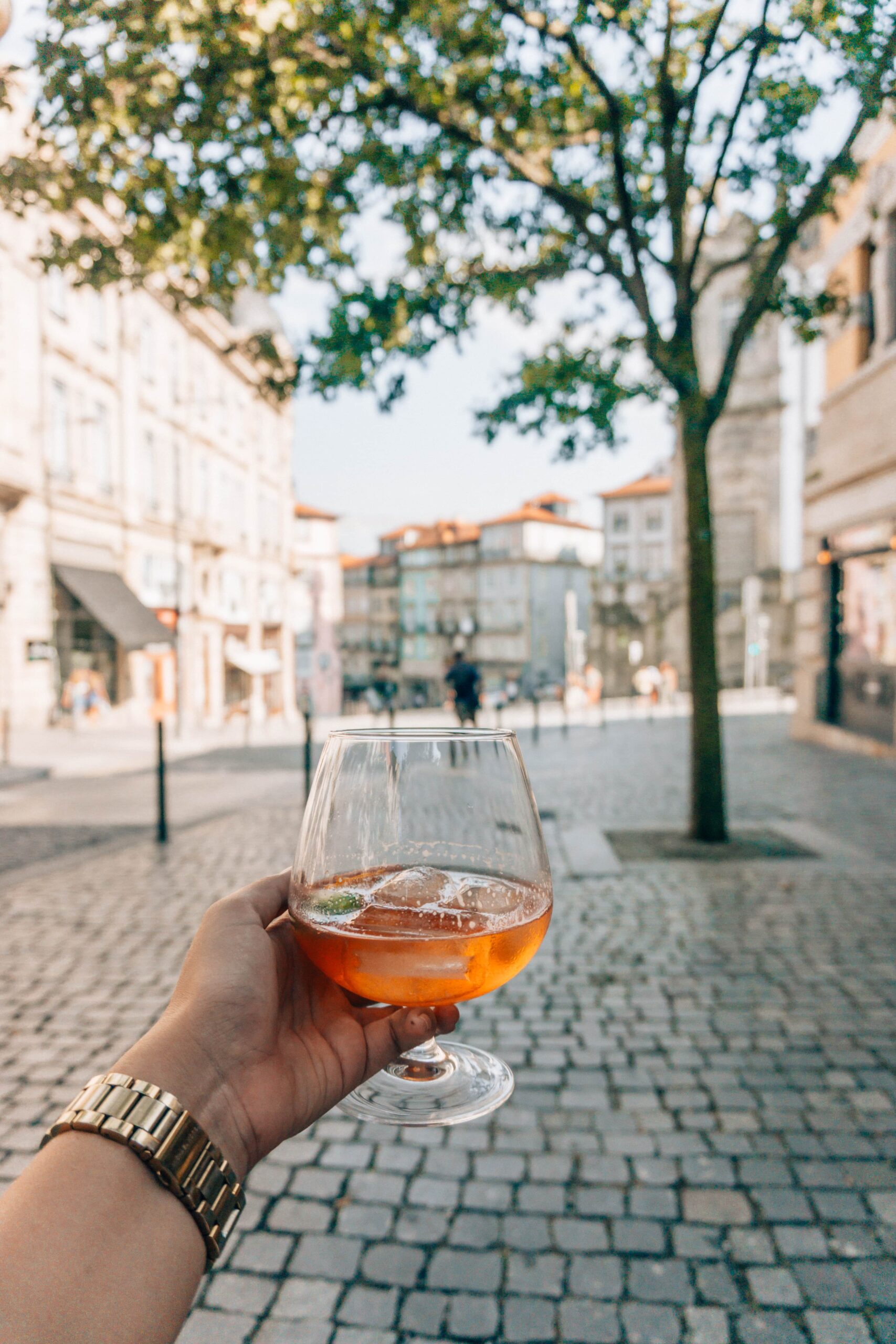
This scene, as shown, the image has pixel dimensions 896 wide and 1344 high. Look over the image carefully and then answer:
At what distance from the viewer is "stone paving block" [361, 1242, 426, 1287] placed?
2.17 m

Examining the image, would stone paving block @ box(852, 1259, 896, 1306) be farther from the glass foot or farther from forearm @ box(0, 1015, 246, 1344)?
forearm @ box(0, 1015, 246, 1344)

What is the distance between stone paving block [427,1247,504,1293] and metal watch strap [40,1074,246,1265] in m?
1.40

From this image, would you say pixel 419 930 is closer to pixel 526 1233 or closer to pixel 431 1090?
pixel 431 1090

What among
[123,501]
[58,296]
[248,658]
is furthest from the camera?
[248,658]

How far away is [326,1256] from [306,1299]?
160mm

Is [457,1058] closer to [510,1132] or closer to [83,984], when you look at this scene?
[510,1132]

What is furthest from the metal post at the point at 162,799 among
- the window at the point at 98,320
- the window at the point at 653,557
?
the window at the point at 653,557

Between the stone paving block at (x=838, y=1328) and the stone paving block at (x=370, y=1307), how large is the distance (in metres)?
0.91

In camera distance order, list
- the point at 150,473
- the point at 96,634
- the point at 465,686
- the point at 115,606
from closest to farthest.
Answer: the point at 465,686
the point at 115,606
the point at 96,634
the point at 150,473

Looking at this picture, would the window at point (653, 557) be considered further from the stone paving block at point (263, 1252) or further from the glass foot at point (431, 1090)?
the glass foot at point (431, 1090)

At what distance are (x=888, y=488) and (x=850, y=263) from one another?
12.9ft

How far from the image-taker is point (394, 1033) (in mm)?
1346

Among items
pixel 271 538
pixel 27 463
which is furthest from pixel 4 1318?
pixel 271 538

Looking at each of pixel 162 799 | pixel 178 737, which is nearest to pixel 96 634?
pixel 178 737
